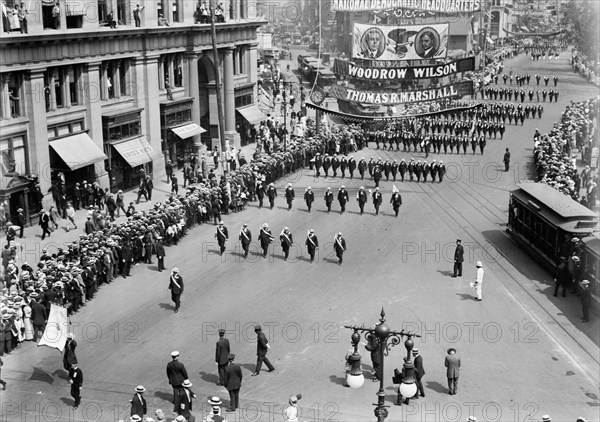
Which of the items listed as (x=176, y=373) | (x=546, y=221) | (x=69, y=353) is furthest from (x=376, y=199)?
(x=176, y=373)

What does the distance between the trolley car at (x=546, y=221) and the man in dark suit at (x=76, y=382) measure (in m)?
14.7

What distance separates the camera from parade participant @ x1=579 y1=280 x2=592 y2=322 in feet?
85.5

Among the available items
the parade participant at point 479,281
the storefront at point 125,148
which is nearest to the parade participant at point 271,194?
the storefront at point 125,148

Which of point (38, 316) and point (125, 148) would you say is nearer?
point (38, 316)

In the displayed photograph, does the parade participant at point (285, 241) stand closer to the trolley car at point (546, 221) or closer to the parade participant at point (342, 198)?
the parade participant at point (342, 198)

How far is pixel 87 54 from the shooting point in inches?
1594

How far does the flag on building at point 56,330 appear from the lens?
2150 cm

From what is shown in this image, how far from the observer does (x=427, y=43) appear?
4312 centimetres

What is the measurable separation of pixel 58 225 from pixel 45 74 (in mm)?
6496

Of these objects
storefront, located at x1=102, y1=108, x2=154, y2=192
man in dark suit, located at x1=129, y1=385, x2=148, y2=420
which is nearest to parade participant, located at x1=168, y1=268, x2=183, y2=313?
man in dark suit, located at x1=129, y1=385, x2=148, y2=420

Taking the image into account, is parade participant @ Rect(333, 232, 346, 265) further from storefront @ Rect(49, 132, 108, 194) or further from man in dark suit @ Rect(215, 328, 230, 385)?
storefront @ Rect(49, 132, 108, 194)

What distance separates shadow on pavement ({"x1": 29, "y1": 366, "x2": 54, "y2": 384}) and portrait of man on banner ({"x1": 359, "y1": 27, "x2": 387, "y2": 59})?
80.9ft

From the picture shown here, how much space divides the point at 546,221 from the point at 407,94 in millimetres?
12507

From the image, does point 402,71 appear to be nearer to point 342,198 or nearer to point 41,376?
point 342,198
